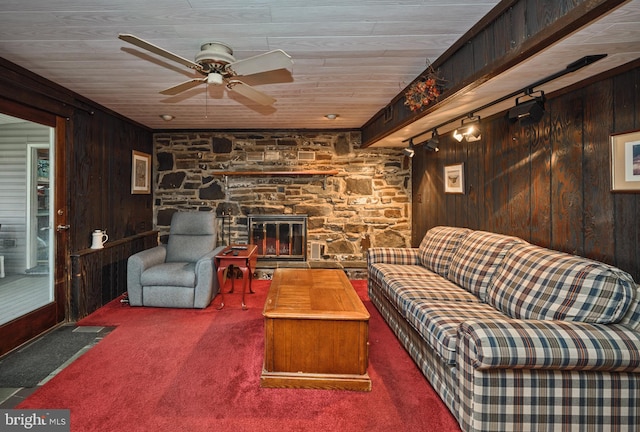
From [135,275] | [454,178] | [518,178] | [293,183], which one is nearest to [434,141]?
[454,178]

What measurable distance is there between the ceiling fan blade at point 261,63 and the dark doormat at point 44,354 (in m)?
2.46

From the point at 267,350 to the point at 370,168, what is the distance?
352 centimetres

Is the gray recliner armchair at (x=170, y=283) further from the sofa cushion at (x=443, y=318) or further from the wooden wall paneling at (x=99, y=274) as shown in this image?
the sofa cushion at (x=443, y=318)

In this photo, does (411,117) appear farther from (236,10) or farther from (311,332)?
(311,332)

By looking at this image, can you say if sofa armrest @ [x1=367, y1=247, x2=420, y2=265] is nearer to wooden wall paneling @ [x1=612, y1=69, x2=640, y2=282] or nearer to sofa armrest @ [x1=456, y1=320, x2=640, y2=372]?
wooden wall paneling @ [x1=612, y1=69, x2=640, y2=282]

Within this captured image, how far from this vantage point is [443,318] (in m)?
2.12

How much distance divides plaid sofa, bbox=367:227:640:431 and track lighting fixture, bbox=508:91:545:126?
0.99 metres

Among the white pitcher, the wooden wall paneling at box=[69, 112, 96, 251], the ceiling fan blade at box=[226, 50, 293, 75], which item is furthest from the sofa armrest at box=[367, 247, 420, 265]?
the wooden wall paneling at box=[69, 112, 96, 251]

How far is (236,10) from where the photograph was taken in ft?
5.93

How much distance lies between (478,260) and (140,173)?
4.50m

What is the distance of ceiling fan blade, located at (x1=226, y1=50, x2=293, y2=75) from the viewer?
181cm

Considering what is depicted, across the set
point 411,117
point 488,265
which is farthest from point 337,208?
point 488,265

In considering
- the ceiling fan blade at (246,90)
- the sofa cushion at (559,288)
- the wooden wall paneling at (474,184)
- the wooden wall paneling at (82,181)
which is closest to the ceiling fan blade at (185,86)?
the ceiling fan blade at (246,90)

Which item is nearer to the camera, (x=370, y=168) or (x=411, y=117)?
(x=411, y=117)
